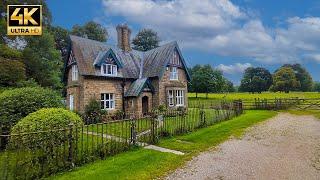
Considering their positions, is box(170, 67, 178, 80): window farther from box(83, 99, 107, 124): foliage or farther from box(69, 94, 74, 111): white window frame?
box(69, 94, 74, 111): white window frame

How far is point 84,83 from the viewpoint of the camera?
29.2m

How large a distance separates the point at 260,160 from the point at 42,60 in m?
39.7

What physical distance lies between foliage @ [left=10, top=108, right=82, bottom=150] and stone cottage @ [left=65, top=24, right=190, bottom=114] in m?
15.4

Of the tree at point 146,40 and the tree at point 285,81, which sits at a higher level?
the tree at point 146,40

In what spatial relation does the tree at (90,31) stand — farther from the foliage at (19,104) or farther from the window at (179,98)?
the foliage at (19,104)

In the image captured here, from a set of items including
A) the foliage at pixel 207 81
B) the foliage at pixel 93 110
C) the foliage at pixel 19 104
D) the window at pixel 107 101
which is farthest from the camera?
the foliage at pixel 207 81

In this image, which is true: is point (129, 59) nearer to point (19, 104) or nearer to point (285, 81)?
point (19, 104)

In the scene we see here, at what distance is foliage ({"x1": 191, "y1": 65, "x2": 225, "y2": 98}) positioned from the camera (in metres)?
74.4

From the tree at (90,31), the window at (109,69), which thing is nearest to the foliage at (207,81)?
the tree at (90,31)

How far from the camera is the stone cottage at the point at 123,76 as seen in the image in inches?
1180

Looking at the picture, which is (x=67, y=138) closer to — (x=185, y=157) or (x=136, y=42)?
(x=185, y=157)

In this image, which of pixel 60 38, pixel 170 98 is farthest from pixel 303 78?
pixel 170 98

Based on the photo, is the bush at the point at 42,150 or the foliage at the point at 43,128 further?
the foliage at the point at 43,128

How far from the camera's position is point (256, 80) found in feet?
366
